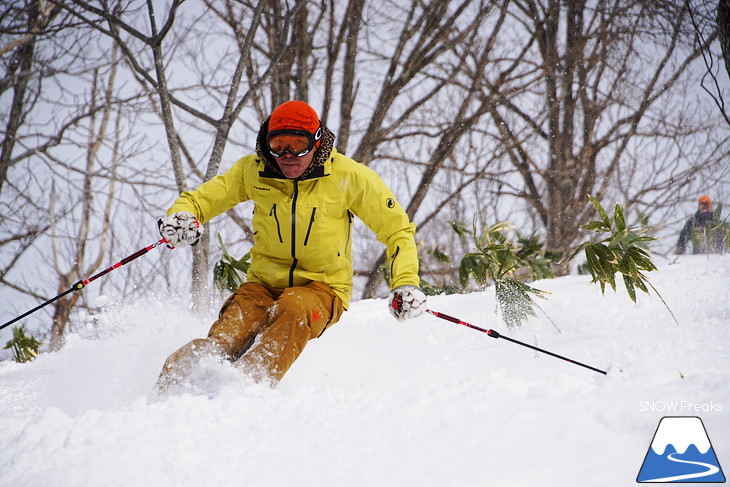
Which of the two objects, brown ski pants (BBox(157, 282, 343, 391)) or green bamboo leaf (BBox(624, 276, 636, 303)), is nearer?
brown ski pants (BBox(157, 282, 343, 391))

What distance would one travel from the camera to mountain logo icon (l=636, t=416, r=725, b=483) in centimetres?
166

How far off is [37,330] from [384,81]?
11775 mm

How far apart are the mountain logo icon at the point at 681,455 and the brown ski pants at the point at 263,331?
1.73 m

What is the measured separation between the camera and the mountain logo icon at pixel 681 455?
1.66m

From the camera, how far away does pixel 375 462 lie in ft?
5.94

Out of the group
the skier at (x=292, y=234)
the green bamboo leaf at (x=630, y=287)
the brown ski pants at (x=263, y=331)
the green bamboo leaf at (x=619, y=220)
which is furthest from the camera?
the green bamboo leaf at (x=619, y=220)

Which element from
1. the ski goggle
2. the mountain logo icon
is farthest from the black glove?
the mountain logo icon

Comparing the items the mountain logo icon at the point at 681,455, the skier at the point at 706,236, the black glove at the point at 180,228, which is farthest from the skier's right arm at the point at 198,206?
the skier at the point at 706,236

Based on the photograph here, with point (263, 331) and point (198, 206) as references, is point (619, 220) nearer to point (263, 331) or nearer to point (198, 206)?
point (263, 331)

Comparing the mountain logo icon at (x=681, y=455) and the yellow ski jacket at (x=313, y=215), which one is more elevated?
the yellow ski jacket at (x=313, y=215)

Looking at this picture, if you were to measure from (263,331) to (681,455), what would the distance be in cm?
195

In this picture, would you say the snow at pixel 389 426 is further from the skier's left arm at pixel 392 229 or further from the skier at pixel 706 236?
the skier at pixel 706 236

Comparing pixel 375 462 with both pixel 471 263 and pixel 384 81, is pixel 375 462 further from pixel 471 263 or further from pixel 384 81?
pixel 384 81

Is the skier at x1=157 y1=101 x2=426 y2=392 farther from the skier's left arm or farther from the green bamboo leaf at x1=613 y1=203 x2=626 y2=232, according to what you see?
the green bamboo leaf at x1=613 y1=203 x2=626 y2=232
